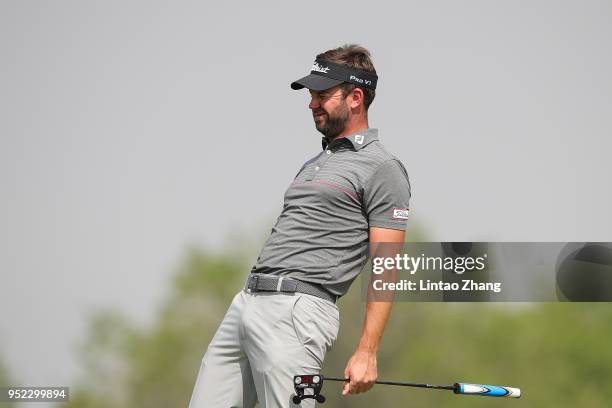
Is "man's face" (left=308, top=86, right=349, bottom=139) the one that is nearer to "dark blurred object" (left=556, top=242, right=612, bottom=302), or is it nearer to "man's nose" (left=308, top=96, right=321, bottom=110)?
"man's nose" (left=308, top=96, right=321, bottom=110)

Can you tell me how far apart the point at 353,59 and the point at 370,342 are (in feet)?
4.72

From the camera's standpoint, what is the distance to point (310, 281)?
481 centimetres

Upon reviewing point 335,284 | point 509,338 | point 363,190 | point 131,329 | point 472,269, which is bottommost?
point 335,284

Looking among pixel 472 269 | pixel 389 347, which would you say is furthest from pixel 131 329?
pixel 472 269

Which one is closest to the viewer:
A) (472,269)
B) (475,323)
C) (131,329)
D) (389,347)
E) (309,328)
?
(309,328)

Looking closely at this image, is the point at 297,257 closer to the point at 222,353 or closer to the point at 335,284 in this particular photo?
the point at 335,284

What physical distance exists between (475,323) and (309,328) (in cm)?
4260

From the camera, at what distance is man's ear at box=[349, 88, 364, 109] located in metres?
5.20

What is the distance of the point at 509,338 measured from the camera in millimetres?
46812

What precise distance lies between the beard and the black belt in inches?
31.4
